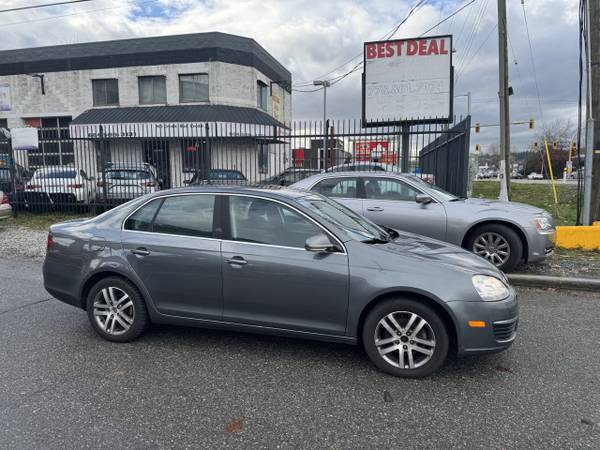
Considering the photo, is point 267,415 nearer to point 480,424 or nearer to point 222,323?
point 222,323

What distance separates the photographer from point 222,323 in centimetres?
373

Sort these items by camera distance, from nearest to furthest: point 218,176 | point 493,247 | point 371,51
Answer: point 493,247 < point 218,176 < point 371,51

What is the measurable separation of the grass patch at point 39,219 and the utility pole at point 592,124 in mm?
12633

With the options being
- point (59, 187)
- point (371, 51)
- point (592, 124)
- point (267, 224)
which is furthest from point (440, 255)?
point (59, 187)

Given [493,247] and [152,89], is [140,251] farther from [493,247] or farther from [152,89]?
[152,89]

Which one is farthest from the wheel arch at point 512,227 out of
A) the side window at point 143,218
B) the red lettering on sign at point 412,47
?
the red lettering on sign at point 412,47

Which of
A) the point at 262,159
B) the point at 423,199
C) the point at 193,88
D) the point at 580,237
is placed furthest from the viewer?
the point at 193,88

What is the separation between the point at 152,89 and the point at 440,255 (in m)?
24.6

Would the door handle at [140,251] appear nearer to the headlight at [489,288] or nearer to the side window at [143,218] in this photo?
the side window at [143,218]

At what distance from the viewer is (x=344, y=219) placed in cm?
399

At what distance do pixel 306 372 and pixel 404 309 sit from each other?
0.95 metres

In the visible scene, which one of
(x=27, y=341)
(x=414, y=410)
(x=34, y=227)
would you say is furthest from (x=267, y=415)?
(x=34, y=227)

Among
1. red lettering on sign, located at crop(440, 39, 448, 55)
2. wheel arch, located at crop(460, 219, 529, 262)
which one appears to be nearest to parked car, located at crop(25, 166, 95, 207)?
wheel arch, located at crop(460, 219, 529, 262)

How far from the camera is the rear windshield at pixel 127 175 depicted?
11941 millimetres
